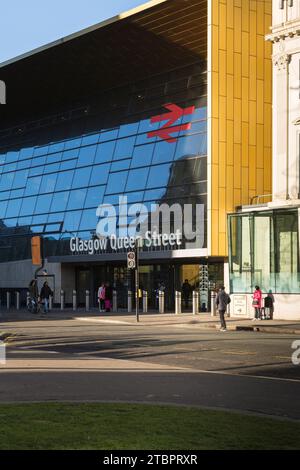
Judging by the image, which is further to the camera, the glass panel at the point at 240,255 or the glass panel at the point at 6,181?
the glass panel at the point at 6,181

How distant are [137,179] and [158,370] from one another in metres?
31.4

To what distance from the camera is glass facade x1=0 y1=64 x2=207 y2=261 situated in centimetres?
4281

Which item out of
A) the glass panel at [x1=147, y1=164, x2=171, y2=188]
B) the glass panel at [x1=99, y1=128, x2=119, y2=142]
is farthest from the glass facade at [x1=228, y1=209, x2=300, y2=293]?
the glass panel at [x1=99, y1=128, x2=119, y2=142]

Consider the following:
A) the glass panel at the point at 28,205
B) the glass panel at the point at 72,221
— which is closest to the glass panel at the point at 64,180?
the glass panel at the point at 72,221

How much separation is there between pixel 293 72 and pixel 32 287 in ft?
57.1

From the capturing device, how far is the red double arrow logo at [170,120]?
43200 millimetres

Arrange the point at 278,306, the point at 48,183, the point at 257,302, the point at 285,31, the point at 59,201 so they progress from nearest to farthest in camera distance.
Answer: the point at 257,302
the point at 278,306
the point at 285,31
the point at 59,201
the point at 48,183

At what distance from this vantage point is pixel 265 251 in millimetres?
35938

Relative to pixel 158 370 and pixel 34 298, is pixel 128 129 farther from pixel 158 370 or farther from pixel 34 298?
pixel 158 370

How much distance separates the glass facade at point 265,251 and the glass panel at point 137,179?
8.68m

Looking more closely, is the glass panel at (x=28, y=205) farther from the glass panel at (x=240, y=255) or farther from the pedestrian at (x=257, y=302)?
the pedestrian at (x=257, y=302)

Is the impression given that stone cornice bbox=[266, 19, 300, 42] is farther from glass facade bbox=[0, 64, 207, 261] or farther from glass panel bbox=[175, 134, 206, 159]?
glass panel bbox=[175, 134, 206, 159]

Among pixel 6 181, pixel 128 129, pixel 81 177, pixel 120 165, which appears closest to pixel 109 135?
pixel 128 129
